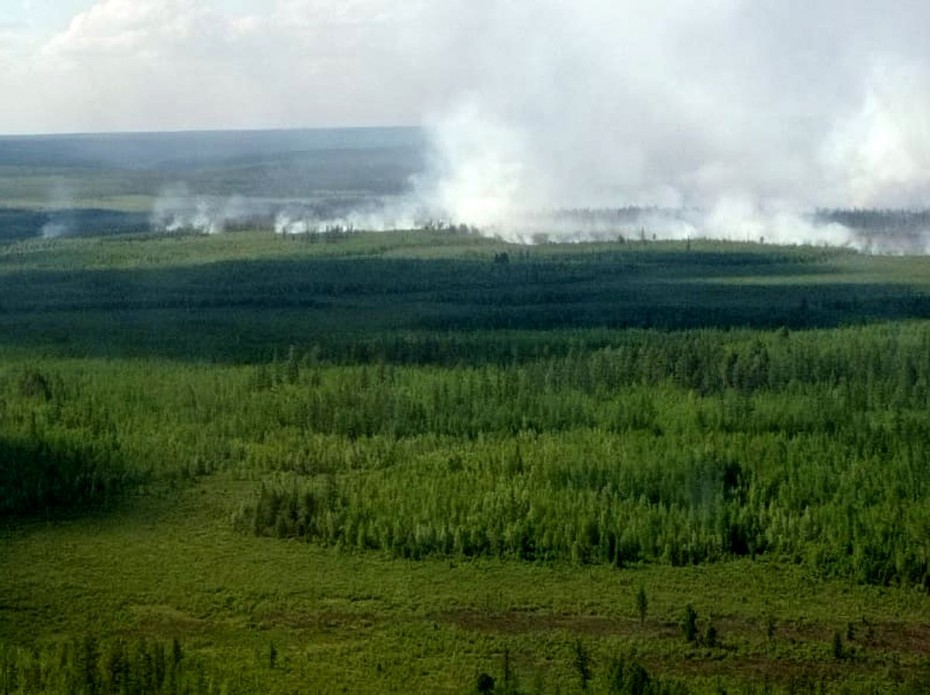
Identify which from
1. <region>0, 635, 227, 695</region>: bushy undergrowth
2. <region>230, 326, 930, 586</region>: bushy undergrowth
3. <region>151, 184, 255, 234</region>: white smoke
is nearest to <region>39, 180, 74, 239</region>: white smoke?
<region>151, 184, 255, 234</region>: white smoke

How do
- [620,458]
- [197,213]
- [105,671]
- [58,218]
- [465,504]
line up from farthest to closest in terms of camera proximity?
[58,218], [197,213], [620,458], [465,504], [105,671]

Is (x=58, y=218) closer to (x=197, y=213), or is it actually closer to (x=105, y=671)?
(x=197, y=213)

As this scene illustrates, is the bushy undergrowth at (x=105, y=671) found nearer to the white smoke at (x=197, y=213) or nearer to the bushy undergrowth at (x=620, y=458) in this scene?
the bushy undergrowth at (x=620, y=458)

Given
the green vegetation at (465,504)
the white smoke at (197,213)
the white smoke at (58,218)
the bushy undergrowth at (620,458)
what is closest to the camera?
the green vegetation at (465,504)

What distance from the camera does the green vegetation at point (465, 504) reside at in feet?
105

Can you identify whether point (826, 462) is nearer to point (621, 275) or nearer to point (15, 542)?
point (15, 542)

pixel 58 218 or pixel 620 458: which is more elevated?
pixel 58 218

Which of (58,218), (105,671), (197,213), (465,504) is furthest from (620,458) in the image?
(58,218)

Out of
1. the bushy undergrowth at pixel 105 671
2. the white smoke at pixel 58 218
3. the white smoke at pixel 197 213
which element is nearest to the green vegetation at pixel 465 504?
the bushy undergrowth at pixel 105 671

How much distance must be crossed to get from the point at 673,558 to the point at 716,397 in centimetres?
1888

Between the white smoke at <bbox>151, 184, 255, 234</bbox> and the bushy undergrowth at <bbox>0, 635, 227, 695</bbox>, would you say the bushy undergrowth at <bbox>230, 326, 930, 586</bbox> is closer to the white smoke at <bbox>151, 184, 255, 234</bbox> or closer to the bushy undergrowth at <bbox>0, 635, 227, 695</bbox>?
Answer: the bushy undergrowth at <bbox>0, 635, 227, 695</bbox>

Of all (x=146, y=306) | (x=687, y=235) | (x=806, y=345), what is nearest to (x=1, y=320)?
(x=146, y=306)

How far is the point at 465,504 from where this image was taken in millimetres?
41531

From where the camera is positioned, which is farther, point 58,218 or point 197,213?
point 58,218
